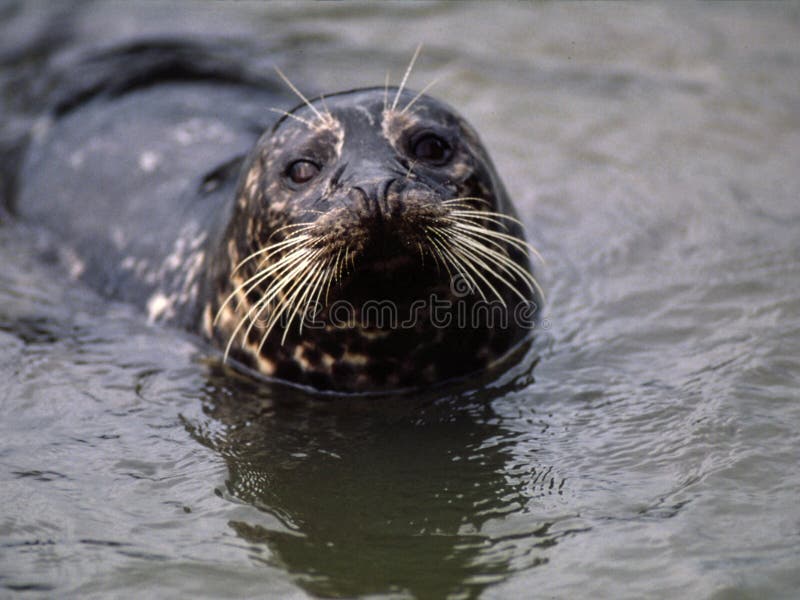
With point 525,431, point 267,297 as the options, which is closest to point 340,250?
point 267,297

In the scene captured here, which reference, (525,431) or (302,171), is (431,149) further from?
(525,431)

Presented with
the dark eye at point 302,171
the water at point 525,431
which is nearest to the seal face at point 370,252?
the dark eye at point 302,171

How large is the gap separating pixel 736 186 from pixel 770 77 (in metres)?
1.78

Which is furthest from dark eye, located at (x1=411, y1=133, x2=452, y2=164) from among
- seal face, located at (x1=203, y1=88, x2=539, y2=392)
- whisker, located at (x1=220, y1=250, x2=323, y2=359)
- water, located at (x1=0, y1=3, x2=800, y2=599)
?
water, located at (x1=0, y1=3, x2=800, y2=599)

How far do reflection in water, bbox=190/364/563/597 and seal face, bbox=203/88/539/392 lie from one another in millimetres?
206

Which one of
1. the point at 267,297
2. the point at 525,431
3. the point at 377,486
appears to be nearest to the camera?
the point at 377,486

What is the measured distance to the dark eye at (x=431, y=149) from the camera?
5.15 metres

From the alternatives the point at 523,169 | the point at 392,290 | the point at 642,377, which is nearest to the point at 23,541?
the point at 392,290

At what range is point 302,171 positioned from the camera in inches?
204

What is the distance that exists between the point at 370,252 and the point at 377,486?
895 millimetres

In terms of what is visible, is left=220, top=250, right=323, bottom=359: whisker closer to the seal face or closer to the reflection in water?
the seal face

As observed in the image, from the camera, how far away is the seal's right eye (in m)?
5.17

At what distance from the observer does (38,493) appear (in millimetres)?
4539

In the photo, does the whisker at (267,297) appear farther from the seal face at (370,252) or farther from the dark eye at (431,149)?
the dark eye at (431,149)
